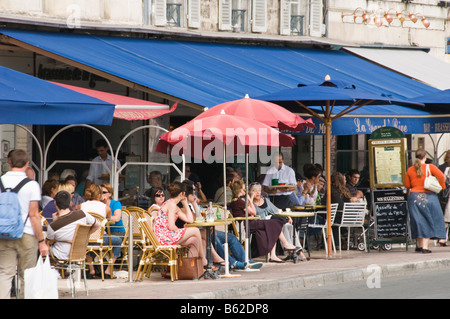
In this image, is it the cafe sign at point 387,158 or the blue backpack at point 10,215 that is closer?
the blue backpack at point 10,215

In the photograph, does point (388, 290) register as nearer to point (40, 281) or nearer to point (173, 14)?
point (40, 281)

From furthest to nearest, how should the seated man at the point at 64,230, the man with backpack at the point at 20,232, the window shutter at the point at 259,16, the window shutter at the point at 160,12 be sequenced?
the window shutter at the point at 259,16
the window shutter at the point at 160,12
the seated man at the point at 64,230
the man with backpack at the point at 20,232

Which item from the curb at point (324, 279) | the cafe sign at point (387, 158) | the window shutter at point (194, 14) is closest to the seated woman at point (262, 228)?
the curb at point (324, 279)

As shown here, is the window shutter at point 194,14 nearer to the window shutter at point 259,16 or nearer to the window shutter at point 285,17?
the window shutter at point 259,16

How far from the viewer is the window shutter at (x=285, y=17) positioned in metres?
21.4

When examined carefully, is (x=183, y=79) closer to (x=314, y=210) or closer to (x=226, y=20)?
(x=314, y=210)

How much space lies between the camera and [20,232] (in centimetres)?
956

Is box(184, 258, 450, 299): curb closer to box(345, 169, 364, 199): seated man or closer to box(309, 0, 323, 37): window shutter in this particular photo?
box(345, 169, 364, 199): seated man

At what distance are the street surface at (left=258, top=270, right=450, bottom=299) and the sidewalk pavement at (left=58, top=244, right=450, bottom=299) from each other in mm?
198

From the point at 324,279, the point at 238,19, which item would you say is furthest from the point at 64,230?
the point at 238,19

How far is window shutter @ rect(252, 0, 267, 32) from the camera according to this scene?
20.9 metres

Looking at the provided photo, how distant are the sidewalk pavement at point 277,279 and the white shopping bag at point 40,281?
1.94 m
